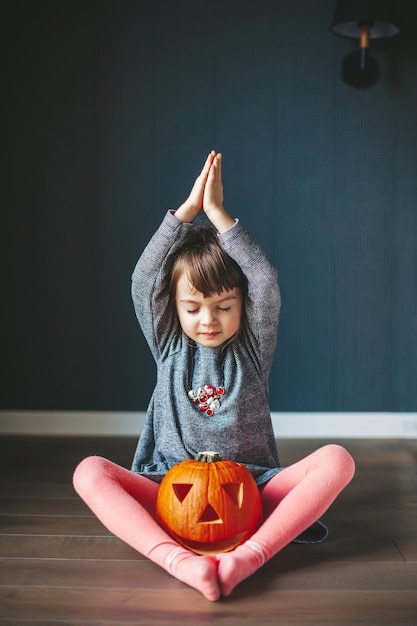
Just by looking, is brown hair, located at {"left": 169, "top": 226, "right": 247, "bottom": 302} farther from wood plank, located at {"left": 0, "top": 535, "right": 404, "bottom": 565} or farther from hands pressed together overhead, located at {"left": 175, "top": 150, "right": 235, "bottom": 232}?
wood plank, located at {"left": 0, "top": 535, "right": 404, "bottom": 565}

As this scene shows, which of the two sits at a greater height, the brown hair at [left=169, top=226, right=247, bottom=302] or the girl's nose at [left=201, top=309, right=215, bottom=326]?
the brown hair at [left=169, top=226, right=247, bottom=302]

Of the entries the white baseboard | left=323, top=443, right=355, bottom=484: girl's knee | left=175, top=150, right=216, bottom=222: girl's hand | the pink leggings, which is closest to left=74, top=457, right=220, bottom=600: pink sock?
the pink leggings

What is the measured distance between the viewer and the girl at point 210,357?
4.63ft

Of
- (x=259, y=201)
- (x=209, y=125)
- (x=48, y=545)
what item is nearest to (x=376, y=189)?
(x=259, y=201)

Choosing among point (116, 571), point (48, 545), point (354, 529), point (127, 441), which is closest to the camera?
point (116, 571)

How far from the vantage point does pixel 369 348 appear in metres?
2.39

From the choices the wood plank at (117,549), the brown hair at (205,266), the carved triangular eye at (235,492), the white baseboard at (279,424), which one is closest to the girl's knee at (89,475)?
the wood plank at (117,549)

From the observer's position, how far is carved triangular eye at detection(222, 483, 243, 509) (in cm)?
129

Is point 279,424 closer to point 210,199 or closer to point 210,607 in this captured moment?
point 210,199

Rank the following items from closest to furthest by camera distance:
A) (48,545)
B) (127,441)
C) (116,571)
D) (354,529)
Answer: (116,571)
(48,545)
(354,529)
(127,441)

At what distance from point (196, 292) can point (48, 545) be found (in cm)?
56

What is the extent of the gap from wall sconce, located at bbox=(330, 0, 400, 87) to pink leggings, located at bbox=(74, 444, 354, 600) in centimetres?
138

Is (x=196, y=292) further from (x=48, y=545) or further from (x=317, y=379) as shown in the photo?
(x=317, y=379)

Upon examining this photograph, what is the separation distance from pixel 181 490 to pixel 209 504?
0.23ft
